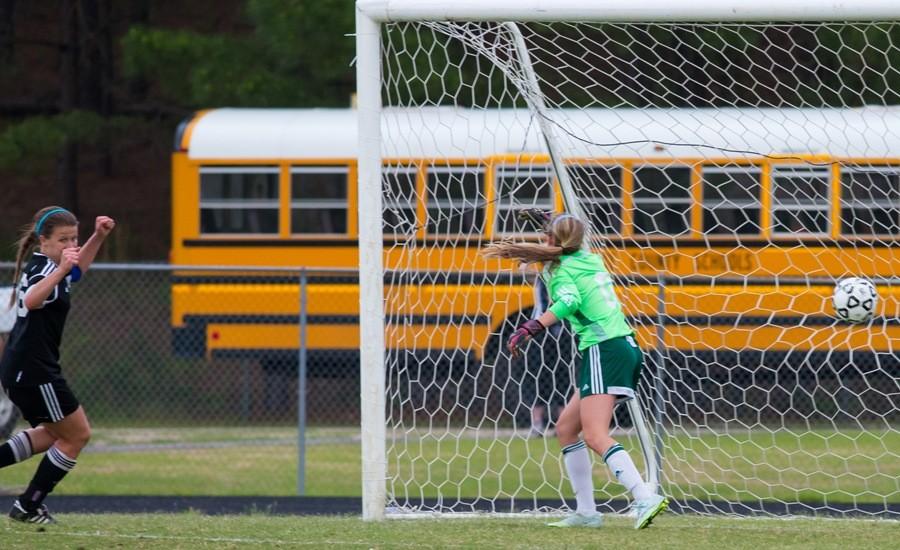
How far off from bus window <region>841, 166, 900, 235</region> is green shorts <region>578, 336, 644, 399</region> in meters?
3.90

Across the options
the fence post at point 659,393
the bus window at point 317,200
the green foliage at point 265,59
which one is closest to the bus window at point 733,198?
the fence post at point 659,393

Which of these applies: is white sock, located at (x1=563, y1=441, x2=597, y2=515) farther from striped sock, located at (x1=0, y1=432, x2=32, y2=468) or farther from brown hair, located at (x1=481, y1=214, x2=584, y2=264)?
striped sock, located at (x1=0, y1=432, x2=32, y2=468)

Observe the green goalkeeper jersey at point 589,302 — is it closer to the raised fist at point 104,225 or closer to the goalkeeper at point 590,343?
the goalkeeper at point 590,343

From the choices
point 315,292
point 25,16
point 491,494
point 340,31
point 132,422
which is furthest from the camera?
point 25,16

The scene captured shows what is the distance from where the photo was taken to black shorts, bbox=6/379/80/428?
20.3ft

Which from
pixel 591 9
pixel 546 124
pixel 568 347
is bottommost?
pixel 568 347

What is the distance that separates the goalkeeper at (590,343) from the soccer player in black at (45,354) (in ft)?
6.78

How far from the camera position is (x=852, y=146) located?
1027cm

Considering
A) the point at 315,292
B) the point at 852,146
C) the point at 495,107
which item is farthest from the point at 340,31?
the point at 852,146

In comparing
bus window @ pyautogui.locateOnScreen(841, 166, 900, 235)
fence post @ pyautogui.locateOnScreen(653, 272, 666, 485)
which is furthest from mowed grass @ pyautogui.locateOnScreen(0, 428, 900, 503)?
bus window @ pyautogui.locateOnScreen(841, 166, 900, 235)

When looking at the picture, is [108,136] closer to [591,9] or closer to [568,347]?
[568,347]

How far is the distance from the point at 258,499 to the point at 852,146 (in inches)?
208

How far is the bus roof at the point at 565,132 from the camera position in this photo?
9.09m

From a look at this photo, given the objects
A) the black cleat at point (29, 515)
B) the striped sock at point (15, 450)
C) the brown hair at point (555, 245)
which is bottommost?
the black cleat at point (29, 515)
